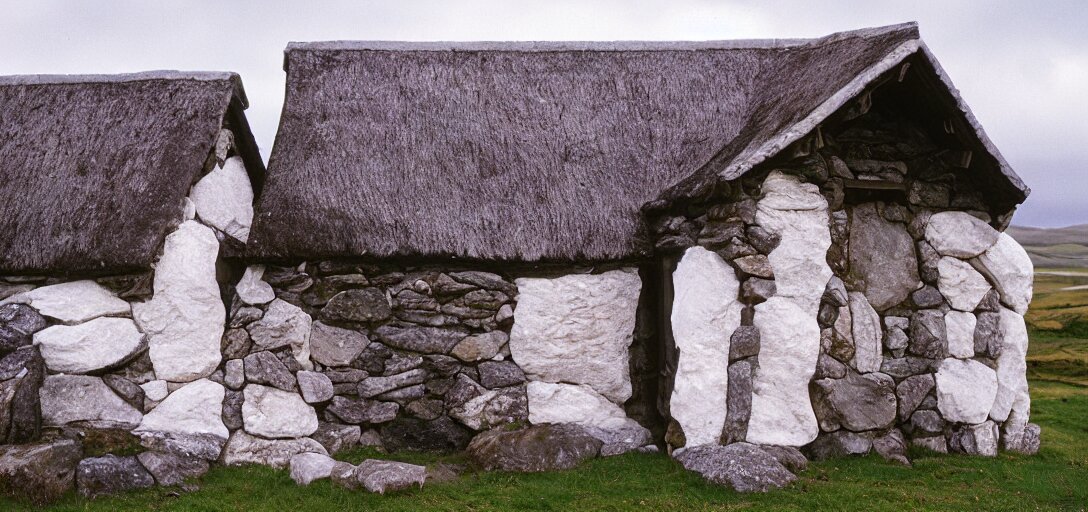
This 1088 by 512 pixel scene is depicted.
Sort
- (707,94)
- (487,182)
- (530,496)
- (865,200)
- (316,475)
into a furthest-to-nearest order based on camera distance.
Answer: (707,94) → (487,182) → (865,200) → (316,475) → (530,496)

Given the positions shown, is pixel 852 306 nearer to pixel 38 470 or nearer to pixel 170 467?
pixel 170 467

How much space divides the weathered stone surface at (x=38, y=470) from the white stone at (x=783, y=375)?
18.9 feet

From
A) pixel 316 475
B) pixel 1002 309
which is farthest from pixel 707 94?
pixel 316 475

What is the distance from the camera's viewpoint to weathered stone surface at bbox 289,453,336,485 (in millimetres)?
6734

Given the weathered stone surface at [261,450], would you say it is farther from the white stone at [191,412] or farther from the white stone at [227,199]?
the white stone at [227,199]

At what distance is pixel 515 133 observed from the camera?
28.4 feet

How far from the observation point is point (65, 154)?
7840 mm

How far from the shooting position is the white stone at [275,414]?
24.2ft

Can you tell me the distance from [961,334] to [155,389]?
7.58 metres

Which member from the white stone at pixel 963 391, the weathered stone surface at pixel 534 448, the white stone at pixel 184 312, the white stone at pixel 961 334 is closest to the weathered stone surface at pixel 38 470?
the white stone at pixel 184 312

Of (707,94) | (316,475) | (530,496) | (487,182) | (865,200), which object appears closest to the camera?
(530,496)

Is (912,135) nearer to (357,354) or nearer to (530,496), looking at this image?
(530,496)

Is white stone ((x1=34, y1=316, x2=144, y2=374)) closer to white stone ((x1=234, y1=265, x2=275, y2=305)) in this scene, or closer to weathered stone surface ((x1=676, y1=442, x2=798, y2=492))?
white stone ((x1=234, y1=265, x2=275, y2=305))

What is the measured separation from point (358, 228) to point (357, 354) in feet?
4.07
